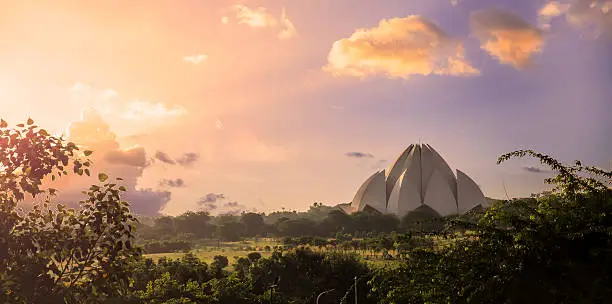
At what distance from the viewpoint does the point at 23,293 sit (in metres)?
7.43

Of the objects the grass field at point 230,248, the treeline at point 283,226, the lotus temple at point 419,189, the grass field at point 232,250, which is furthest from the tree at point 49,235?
the lotus temple at point 419,189

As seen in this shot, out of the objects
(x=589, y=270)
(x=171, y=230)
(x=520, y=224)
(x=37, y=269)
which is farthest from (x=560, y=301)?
(x=171, y=230)

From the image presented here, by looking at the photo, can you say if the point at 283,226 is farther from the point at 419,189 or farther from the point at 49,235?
the point at 49,235

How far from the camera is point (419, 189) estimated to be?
98.4 m

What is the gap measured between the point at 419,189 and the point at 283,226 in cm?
2725

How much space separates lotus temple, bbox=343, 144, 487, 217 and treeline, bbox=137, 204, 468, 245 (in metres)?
2.87

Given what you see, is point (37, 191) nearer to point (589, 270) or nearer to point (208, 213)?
point (589, 270)

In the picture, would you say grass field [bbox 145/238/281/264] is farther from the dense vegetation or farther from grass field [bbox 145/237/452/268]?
the dense vegetation

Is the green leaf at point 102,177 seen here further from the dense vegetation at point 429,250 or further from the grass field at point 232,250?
the grass field at point 232,250

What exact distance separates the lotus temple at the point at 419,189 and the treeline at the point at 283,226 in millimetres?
2867

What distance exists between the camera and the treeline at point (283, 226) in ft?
261

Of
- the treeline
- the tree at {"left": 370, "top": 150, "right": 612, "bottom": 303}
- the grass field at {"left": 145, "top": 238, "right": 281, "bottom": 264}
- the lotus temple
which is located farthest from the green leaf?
the lotus temple

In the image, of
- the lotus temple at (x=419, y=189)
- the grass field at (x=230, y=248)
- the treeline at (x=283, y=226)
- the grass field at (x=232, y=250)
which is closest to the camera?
the grass field at (x=232, y=250)

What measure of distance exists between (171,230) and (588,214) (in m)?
89.4
